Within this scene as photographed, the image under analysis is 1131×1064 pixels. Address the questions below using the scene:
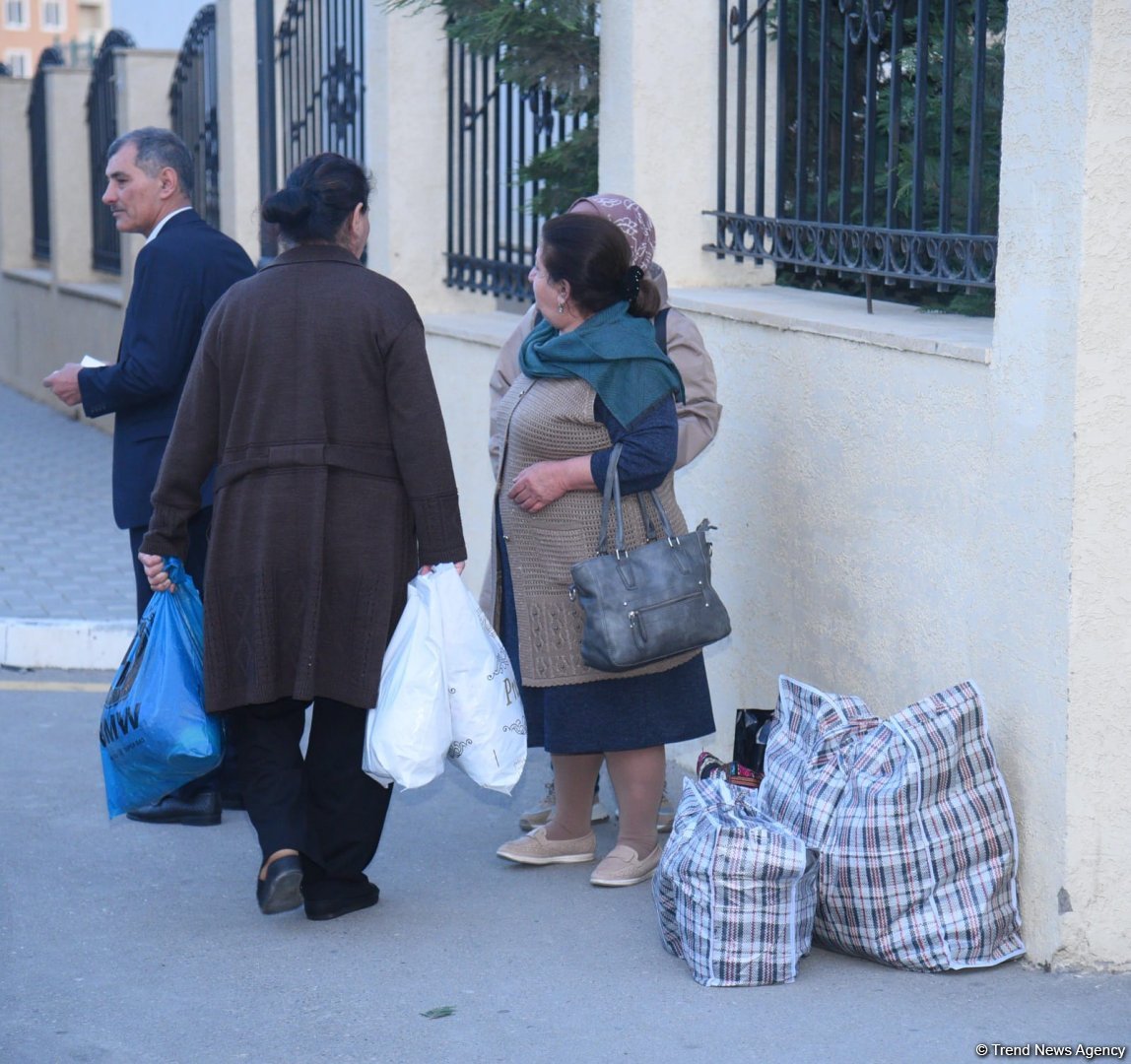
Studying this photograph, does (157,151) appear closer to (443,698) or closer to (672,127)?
(672,127)

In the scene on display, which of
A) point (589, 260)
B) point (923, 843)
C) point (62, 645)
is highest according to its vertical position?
point (589, 260)

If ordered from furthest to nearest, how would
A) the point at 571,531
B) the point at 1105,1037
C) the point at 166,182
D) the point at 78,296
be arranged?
the point at 78,296, the point at 166,182, the point at 571,531, the point at 1105,1037

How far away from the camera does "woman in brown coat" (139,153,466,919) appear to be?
4055mm

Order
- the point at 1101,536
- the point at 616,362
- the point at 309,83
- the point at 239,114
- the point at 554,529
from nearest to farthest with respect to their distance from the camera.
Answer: the point at 1101,536, the point at 616,362, the point at 554,529, the point at 309,83, the point at 239,114

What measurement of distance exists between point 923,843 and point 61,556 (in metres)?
6.06

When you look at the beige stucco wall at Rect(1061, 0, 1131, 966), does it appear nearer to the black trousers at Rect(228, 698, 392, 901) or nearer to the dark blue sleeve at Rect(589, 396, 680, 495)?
the dark blue sleeve at Rect(589, 396, 680, 495)

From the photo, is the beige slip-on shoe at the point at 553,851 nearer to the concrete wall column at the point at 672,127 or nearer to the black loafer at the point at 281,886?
the black loafer at the point at 281,886

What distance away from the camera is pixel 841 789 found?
388 centimetres

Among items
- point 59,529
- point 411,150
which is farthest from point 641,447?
point 59,529

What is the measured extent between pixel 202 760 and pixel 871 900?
5.30ft

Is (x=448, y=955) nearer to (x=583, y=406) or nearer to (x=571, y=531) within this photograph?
(x=571, y=531)

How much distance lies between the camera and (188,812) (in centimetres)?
511

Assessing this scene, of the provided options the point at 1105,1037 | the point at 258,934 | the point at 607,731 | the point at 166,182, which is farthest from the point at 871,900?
the point at 166,182

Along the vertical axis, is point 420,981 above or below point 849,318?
below
